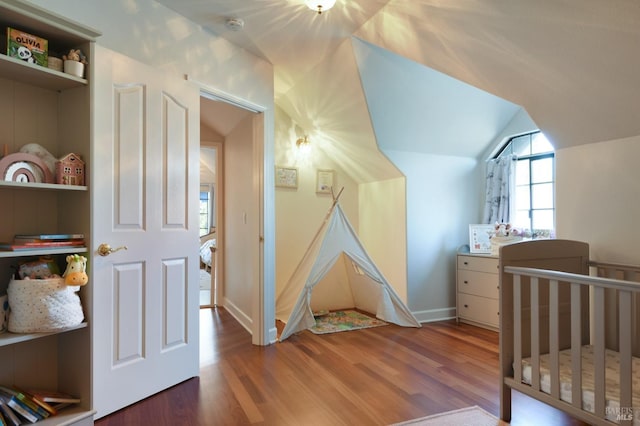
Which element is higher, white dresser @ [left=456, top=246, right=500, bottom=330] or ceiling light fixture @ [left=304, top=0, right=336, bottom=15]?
ceiling light fixture @ [left=304, top=0, right=336, bottom=15]

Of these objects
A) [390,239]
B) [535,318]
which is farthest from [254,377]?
[390,239]

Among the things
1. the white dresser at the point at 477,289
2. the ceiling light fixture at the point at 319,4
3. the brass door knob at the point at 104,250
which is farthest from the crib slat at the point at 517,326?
the brass door knob at the point at 104,250

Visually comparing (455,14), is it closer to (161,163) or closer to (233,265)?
(161,163)

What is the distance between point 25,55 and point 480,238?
3797 mm

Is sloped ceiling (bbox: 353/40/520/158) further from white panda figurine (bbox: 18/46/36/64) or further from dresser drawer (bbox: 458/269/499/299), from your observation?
white panda figurine (bbox: 18/46/36/64)

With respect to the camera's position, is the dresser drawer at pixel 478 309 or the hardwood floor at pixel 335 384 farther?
the dresser drawer at pixel 478 309

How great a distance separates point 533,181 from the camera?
12.2 feet

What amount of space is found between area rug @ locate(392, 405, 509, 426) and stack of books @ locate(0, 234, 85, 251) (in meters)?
1.77

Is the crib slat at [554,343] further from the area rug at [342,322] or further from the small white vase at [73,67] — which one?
the small white vase at [73,67]

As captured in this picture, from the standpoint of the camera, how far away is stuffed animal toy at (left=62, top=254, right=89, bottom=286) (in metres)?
1.55

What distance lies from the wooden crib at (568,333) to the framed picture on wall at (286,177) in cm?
274

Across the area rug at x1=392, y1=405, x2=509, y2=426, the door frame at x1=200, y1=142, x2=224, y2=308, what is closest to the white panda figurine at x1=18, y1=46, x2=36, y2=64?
the area rug at x1=392, y1=405, x2=509, y2=426

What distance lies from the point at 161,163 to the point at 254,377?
1492 millimetres

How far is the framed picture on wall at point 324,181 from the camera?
14.5 ft
